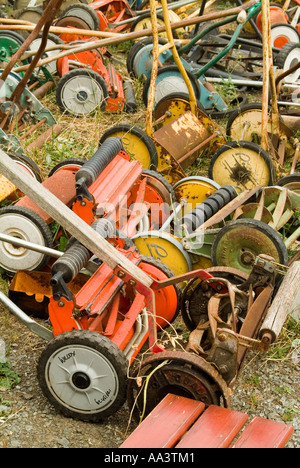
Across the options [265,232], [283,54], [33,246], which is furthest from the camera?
[283,54]

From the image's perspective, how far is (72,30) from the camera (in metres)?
5.52

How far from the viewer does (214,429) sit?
7.95 feet

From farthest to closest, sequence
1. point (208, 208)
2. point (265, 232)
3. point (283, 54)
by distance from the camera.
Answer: point (283, 54), point (208, 208), point (265, 232)

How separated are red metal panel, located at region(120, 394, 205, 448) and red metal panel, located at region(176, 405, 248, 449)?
33mm

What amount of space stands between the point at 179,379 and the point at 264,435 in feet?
1.38

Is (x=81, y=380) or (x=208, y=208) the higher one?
(x=208, y=208)

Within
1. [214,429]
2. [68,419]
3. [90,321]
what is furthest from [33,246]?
[214,429]

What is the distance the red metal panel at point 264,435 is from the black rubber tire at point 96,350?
59cm

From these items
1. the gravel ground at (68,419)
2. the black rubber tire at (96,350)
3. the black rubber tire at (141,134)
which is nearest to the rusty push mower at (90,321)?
the black rubber tire at (96,350)

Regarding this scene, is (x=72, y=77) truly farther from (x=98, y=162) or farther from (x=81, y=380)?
(x=81, y=380)

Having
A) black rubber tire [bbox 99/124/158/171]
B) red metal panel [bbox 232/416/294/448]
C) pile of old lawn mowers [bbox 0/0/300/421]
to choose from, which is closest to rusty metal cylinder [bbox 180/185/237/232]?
pile of old lawn mowers [bbox 0/0/300/421]

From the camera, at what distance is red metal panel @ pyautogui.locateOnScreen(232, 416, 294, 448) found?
2.36 meters

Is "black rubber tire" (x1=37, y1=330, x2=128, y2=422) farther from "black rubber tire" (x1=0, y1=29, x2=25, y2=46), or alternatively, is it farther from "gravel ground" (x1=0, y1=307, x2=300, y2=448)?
"black rubber tire" (x1=0, y1=29, x2=25, y2=46)

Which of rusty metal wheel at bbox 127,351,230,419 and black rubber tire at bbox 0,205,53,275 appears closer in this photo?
rusty metal wheel at bbox 127,351,230,419
